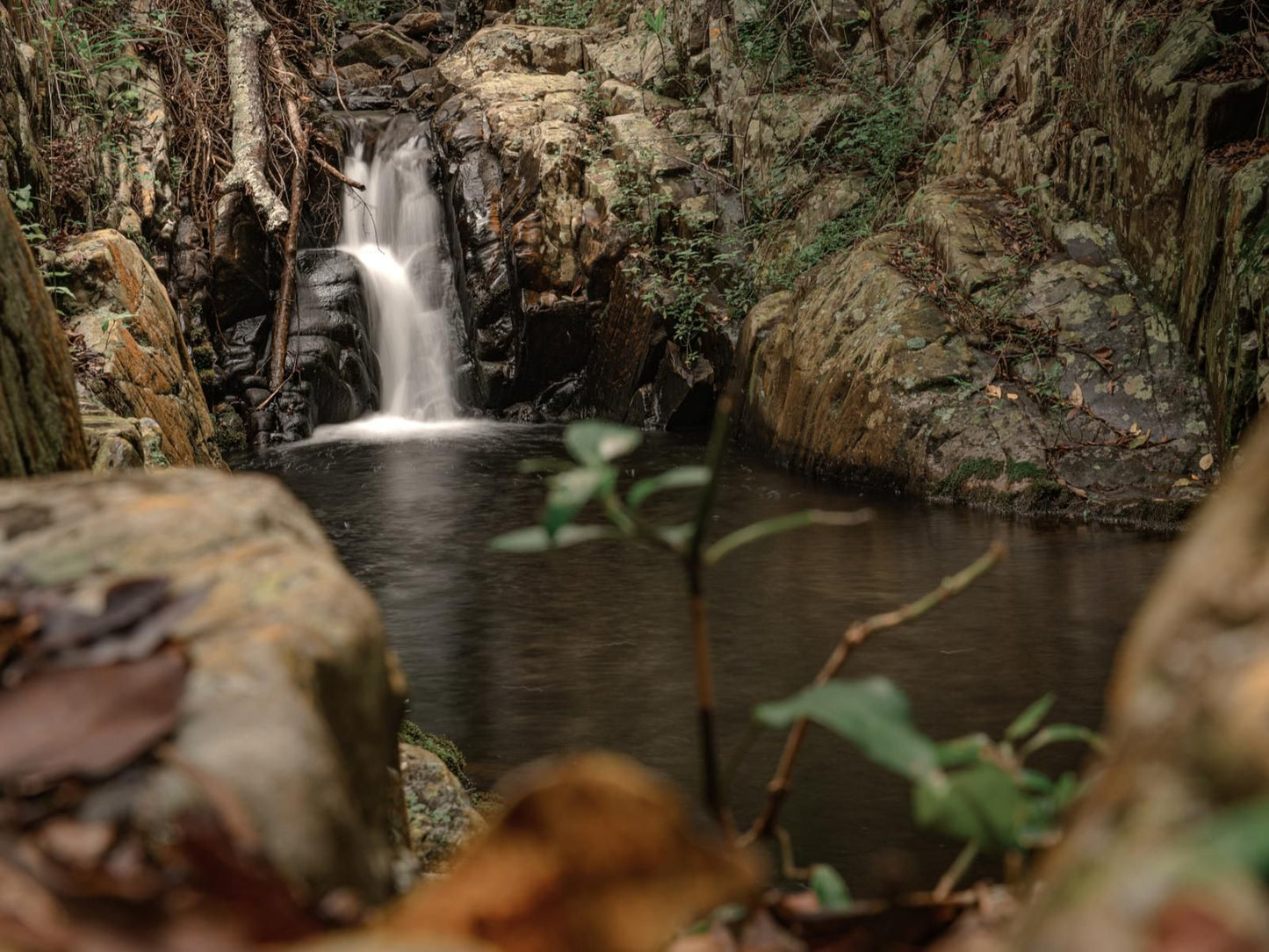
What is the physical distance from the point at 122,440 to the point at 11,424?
7.05ft

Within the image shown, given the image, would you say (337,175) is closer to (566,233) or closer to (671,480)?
(566,233)

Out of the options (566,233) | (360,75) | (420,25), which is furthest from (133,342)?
(420,25)

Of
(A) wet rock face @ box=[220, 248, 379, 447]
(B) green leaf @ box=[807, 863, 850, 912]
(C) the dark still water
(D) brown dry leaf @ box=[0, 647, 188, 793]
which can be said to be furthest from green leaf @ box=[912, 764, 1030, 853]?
(A) wet rock face @ box=[220, 248, 379, 447]

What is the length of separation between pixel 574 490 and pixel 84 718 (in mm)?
476

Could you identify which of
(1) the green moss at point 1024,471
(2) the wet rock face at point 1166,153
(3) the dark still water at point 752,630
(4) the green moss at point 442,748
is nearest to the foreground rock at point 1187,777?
(3) the dark still water at point 752,630

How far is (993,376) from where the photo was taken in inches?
317

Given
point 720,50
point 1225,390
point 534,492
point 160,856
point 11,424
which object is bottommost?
point 534,492

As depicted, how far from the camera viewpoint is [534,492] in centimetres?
902

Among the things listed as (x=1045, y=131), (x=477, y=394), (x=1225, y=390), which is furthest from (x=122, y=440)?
(x=477, y=394)

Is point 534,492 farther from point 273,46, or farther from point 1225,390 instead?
point 273,46

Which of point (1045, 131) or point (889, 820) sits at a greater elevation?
point (1045, 131)

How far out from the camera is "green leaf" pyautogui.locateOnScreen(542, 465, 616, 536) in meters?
0.91

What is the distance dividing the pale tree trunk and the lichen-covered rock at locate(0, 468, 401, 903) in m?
10.2

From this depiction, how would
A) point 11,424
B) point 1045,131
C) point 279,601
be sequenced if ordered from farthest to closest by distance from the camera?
1. point 1045,131
2. point 11,424
3. point 279,601
